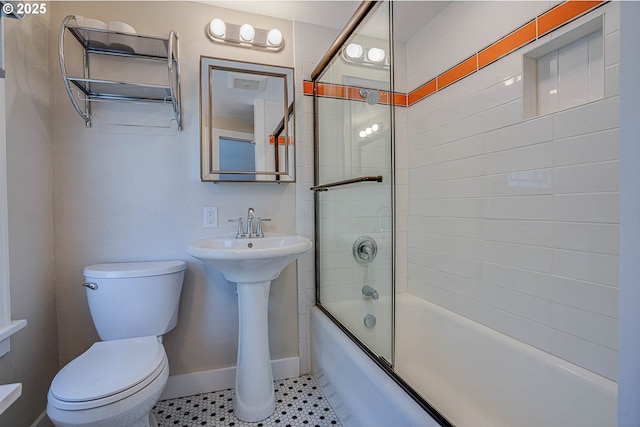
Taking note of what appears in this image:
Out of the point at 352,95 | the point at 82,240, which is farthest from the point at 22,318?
the point at 352,95

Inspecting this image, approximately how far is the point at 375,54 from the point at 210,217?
1209 mm

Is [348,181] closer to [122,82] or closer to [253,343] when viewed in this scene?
[253,343]

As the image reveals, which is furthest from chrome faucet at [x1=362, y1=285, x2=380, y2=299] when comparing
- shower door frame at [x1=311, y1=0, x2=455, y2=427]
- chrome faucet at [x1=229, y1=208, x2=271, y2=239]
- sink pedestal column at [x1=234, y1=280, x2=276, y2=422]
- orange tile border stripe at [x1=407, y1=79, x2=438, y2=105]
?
orange tile border stripe at [x1=407, y1=79, x2=438, y2=105]

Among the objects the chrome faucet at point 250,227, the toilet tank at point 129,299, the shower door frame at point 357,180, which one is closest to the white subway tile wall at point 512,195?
the shower door frame at point 357,180

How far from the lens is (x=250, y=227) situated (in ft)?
5.60

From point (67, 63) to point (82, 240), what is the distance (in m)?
0.91

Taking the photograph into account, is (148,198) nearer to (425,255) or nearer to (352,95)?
(352,95)

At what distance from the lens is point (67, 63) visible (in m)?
1.49

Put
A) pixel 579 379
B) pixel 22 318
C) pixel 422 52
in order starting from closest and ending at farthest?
1. pixel 579 379
2. pixel 22 318
3. pixel 422 52

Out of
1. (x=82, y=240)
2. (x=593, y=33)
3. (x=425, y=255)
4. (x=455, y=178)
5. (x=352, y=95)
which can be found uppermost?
(x=593, y=33)

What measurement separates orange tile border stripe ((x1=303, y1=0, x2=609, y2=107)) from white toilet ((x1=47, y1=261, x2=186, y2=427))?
1.27m

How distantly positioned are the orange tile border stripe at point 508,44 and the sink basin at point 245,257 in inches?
52.5

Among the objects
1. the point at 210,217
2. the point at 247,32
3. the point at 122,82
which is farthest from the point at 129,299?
the point at 247,32

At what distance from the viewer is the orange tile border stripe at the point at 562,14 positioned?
1.13m
